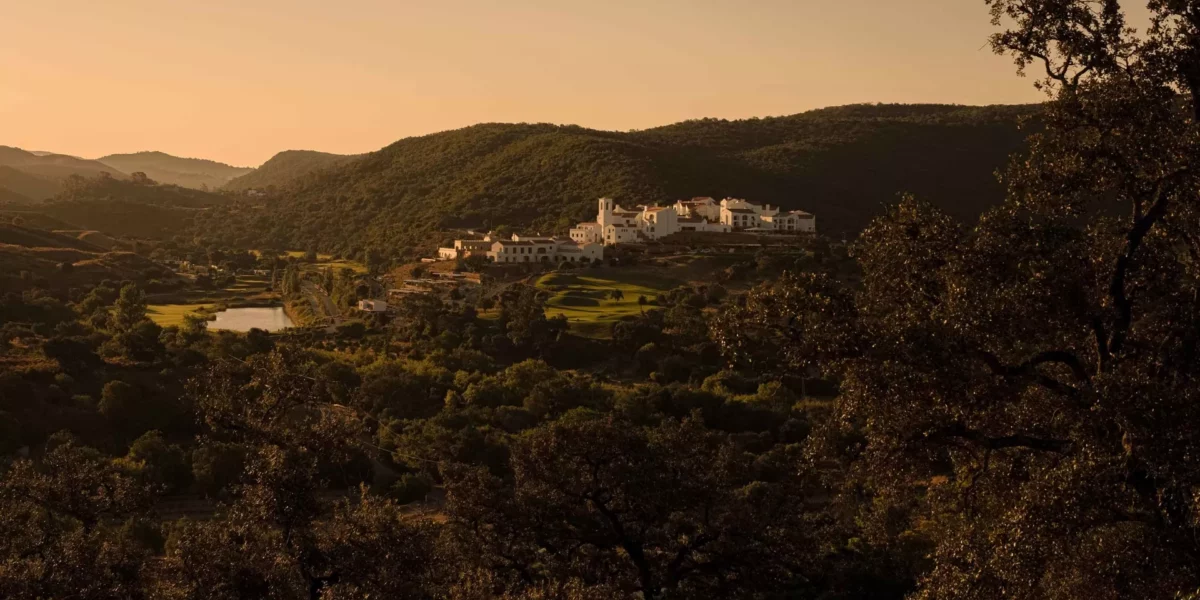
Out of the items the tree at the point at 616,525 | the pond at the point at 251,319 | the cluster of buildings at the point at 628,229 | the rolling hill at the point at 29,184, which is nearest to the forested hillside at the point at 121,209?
the rolling hill at the point at 29,184

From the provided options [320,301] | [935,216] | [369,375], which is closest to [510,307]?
[369,375]

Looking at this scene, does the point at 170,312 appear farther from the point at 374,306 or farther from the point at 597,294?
the point at 597,294

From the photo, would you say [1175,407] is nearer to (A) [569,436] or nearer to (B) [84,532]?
(A) [569,436]

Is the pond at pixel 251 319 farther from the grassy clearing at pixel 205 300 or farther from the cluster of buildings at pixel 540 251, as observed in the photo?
the cluster of buildings at pixel 540 251

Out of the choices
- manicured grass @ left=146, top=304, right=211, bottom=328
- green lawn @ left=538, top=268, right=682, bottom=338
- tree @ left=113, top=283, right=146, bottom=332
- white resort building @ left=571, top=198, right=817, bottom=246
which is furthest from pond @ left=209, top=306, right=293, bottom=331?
white resort building @ left=571, top=198, right=817, bottom=246

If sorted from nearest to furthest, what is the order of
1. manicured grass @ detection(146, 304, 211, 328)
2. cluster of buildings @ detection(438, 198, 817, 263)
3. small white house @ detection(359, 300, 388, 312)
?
manicured grass @ detection(146, 304, 211, 328) < small white house @ detection(359, 300, 388, 312) < cluster of buildings @ detection(438, 198, 817, 263)

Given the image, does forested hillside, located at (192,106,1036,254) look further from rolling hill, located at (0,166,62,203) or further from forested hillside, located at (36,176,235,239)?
rolling hill, located at (0,166,62,203)
